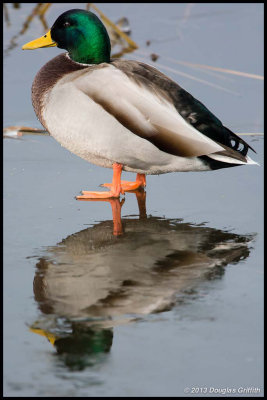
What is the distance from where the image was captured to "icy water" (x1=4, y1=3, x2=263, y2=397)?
305 centimetres

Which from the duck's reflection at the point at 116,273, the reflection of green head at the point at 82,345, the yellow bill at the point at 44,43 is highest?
the yellow bill at the point at 44,43

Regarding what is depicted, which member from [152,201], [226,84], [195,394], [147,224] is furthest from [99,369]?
[226,84]

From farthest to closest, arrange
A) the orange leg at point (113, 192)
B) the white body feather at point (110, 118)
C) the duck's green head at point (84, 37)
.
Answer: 1. the duck's green head at point (84, 37)
2. the orange leg at point (113, 192)
3. the white body feather at point (110, 118)

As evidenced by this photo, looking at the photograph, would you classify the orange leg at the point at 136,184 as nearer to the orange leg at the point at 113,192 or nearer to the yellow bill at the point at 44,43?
the orange leg at the point at 113,192

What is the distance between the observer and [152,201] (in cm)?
500

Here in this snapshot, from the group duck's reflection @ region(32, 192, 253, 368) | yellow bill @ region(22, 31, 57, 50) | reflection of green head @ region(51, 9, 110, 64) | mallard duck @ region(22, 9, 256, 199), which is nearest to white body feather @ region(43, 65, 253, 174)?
mallard duck @ region(22, 9, 256, 199)

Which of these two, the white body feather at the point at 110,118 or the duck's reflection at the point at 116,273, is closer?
the duck's reflection at the point at 116,273

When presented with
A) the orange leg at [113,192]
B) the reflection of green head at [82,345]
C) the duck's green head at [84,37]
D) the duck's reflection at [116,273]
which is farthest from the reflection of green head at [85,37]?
the reflection of green head at [82,345]

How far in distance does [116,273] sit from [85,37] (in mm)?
1767

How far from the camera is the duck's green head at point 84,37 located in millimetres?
5152

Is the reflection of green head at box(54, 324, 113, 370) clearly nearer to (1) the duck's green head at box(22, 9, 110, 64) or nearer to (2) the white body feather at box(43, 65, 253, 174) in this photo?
(2) the white body feather at box(43, 65, 253, 174)

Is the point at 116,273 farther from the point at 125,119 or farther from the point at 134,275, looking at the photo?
the point at 125,119

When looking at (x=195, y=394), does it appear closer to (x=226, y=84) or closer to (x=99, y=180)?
(x=99, y=180)

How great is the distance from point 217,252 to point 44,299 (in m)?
0.93
